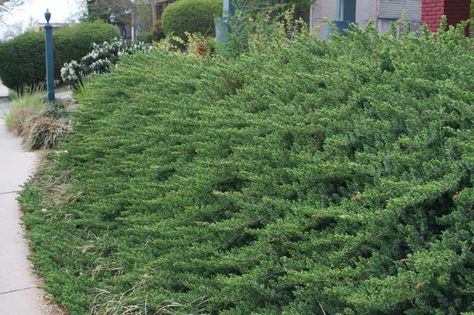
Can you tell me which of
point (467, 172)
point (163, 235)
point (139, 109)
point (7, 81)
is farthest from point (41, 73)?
point (467, 172)

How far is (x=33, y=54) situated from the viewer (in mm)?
23359

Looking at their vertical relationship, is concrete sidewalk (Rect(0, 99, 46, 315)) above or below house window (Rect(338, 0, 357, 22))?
below

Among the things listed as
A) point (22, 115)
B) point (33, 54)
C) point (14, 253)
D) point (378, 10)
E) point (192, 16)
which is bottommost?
point (14, 253)

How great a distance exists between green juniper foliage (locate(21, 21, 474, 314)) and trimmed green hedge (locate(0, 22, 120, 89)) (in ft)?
57.9

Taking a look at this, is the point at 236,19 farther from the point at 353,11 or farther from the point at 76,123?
the point at 353,11

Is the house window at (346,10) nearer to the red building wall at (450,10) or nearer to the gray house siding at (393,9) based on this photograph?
the red building wall at (450,10)

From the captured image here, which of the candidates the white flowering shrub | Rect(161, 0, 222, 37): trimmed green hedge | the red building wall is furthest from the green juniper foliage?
Rect(161, 0, 222, 37): trimmed green hedge

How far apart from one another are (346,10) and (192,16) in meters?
15.0

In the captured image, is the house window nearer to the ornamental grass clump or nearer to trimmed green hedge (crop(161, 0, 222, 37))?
the ornamental grass clump

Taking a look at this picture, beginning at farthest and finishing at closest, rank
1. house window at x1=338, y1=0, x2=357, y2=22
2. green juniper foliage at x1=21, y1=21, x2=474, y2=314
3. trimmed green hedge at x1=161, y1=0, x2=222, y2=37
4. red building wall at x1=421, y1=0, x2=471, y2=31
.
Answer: trimmed green hedge at x1=161, y1=0, x2=222, y2=37, red building wall at x1=421, y1=0, x2=471, y2=31, house window at x1=338, y1=0, x2=357, y2=22, green juniper foliage at x1=21, y1=21, x2=474, y2=314

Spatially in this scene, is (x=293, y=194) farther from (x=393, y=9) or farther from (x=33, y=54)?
A: (x=393, y=9)

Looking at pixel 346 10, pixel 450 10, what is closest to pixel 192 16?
pixel 346 10

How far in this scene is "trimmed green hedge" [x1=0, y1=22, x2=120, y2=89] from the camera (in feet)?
76.1

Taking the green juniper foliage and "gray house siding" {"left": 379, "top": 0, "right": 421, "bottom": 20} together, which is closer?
the green juniper foliage
